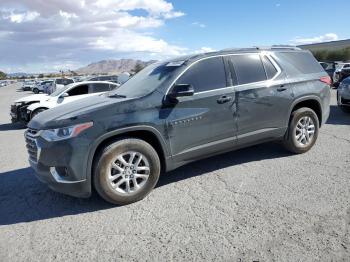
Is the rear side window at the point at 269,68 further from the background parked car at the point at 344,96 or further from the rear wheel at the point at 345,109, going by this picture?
the rear wheel at the point at 345,109

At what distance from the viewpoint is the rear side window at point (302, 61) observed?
5.96 metres

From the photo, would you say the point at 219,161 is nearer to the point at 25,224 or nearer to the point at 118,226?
the point at 118,226

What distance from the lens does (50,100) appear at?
11797 mm

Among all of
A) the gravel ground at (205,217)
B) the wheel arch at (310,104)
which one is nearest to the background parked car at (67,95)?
the gravel ground at (205,217)

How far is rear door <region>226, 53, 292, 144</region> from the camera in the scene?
522 cm

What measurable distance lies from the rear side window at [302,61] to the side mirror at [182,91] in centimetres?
220

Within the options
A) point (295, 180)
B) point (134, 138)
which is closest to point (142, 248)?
point (134, 138)

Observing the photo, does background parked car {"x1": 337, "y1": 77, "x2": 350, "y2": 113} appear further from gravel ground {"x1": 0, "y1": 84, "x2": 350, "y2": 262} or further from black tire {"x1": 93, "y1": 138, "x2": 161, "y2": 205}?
black tire {"x1": 93, "y1": 138, "x2": 161, "y2": 205}

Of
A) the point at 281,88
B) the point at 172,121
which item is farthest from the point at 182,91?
the point at 281,88

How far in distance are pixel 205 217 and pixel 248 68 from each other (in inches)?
101

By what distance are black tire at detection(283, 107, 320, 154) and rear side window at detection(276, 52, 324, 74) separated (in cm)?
69

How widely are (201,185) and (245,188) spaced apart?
0.61 metres

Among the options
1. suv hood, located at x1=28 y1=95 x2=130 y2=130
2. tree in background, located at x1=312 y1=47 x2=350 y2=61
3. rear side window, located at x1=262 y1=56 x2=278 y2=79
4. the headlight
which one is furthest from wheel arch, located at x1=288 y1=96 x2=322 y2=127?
tree in background, located at x1=312 y1=47 x2=350 y2=61

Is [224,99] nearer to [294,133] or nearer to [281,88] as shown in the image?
[281,88]
